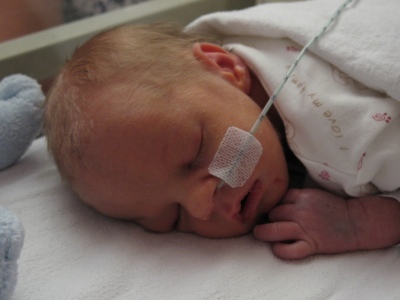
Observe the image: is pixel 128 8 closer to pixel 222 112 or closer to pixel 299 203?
pixel 222 112

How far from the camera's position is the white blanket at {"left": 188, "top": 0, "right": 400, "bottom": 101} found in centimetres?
80

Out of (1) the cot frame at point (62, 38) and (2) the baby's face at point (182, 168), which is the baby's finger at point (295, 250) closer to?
(2) the baby's face at point (182, 168)

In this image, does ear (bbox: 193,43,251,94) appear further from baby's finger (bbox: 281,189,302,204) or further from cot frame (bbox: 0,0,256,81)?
cot frame (bbox: 0,0,256,81)

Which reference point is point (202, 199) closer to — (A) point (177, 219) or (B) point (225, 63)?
(A) point (177, 219)

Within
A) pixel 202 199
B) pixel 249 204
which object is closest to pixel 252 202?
pixel 249 204

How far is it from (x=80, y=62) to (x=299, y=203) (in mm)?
448

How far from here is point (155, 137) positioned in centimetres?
76

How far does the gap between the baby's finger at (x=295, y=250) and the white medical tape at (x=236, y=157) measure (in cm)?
13

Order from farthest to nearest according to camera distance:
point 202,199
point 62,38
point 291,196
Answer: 1. point 62,38
2. point 291,196
3. point 202,199

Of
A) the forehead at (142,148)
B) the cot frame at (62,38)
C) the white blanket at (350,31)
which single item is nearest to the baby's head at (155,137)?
the forehead at (142,148)

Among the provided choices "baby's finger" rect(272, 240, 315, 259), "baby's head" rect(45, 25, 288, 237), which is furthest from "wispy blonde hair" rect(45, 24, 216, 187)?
"baby's finger" rect(272, 240, 315, 259)

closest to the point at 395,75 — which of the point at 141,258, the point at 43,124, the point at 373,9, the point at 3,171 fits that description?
the point at 373,9

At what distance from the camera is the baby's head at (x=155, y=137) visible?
2.51 feet

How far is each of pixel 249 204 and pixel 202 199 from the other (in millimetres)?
107
